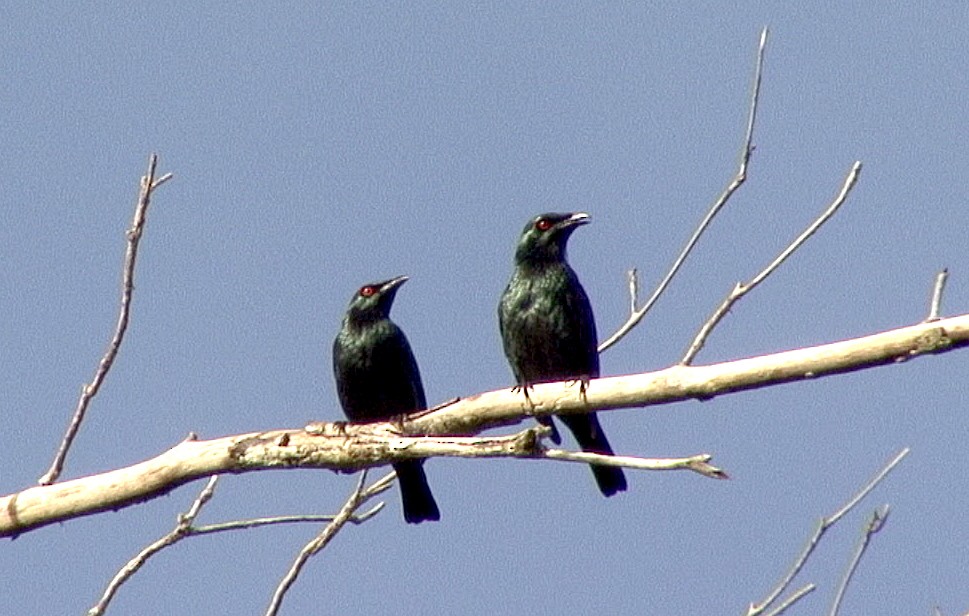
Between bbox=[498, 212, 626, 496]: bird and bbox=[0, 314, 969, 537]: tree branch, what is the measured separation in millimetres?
3078

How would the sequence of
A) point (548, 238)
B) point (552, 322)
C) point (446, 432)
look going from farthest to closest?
point (548, 238) < point (552, 322) < point (446, 432)

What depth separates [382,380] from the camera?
10688mm

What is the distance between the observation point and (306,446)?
6.57 m

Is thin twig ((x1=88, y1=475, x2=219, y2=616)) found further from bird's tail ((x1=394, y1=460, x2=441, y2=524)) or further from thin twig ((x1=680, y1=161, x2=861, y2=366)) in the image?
bird's tail ((x1=394, y1=460, x2=441, y2=524))

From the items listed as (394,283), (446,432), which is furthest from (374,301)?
(446,432)

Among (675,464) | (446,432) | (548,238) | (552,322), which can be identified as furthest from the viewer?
(548,238)

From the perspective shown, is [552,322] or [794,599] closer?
[794,599]

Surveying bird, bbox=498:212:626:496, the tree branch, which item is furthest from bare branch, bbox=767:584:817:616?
bird, bbox=498:212:626:496

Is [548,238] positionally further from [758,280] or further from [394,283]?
[758,280]

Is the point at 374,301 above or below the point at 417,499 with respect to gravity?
above

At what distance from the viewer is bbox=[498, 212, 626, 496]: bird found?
33.4ft

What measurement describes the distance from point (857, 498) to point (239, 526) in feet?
7.53

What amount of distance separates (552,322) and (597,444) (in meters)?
0.80

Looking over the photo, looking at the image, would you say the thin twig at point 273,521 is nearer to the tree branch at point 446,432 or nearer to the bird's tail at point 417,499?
the tree branch at point 446,432
